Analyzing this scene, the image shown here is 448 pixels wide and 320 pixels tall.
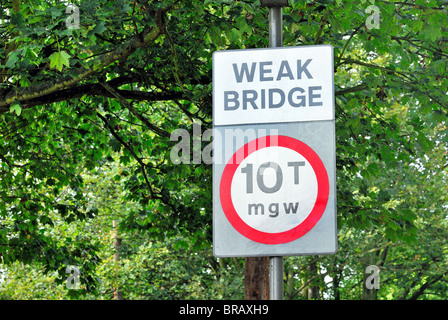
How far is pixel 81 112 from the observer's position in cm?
1012

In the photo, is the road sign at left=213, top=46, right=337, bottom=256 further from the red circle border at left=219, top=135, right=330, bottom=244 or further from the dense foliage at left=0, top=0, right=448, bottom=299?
the dense foliage at left=0, top=0, right=448, bottom=299

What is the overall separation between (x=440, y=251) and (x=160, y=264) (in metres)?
8.46

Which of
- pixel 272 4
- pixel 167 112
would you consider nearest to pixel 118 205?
pixel 167 112

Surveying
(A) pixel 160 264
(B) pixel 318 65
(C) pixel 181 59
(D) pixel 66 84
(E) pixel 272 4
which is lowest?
(A) pixel 160 264

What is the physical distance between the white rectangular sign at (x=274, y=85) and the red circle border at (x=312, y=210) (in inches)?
4.9

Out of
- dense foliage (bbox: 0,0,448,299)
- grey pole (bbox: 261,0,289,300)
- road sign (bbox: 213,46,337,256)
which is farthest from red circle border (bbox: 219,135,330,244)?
dense foliage (bbox: 0,0,448,299)

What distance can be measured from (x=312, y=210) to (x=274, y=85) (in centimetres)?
63

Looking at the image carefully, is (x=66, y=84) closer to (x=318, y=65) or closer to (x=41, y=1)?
(x=41, y=1)

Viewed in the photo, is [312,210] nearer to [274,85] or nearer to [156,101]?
[274,85]

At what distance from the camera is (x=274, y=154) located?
2932mm

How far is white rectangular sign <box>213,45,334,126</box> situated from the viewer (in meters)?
2.99

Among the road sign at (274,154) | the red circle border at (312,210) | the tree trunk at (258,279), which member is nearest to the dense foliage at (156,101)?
the tree trunk at (258,279)

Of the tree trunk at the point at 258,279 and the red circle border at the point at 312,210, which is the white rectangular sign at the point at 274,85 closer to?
the red circle border at the point at 312,210

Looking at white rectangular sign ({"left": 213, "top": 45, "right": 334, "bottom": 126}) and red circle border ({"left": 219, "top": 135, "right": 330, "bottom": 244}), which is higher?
white rectangular sign ({"left": 213, "top": 45, "right": 334, "bottom": 126})
